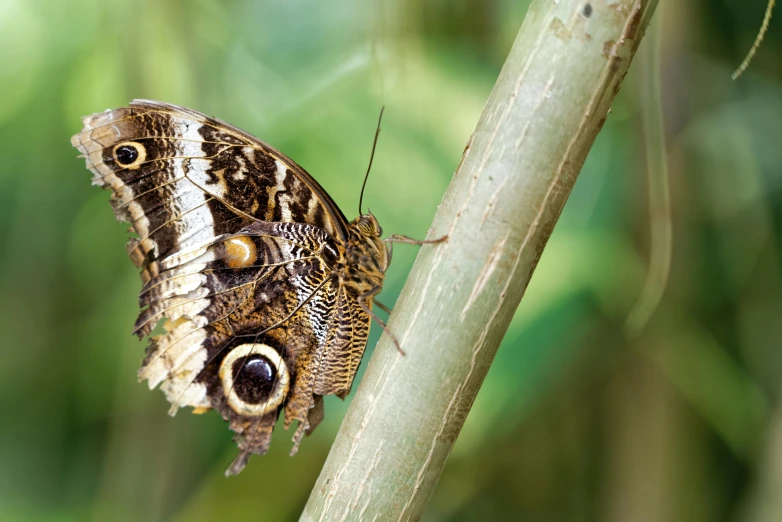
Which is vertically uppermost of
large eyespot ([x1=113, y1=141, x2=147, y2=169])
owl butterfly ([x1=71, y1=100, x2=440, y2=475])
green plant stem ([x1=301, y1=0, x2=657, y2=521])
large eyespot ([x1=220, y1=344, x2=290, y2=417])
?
green plant stem ([x1=301, y1=0, x2=657, y2=521])

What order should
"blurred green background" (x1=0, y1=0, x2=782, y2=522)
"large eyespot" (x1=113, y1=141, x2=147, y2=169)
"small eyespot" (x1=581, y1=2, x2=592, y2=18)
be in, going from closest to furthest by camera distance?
"small eyespot" (x1=581, y1=2, x2=592, y2=18), "large eyespot" (x1=113, y1=141, x2=147, y2=169), "blurred green background" (x1=0, y1=0, x2=782, y2=522)

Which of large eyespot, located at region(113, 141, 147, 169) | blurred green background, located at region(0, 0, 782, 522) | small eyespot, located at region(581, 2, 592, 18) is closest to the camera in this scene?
small eyespot, located at region(581, 2, 592, 18)

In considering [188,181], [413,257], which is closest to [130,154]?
[188,181]

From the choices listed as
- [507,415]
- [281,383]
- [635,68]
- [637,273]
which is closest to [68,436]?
[281,383]

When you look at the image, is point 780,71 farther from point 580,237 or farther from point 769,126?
point 580,237

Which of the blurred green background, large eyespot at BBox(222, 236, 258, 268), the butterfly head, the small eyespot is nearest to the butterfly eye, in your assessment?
the butterfly head

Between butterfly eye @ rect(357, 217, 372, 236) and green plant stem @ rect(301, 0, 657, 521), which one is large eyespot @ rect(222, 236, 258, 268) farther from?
green plant stem @ rect(301, 0, 657, 521)
